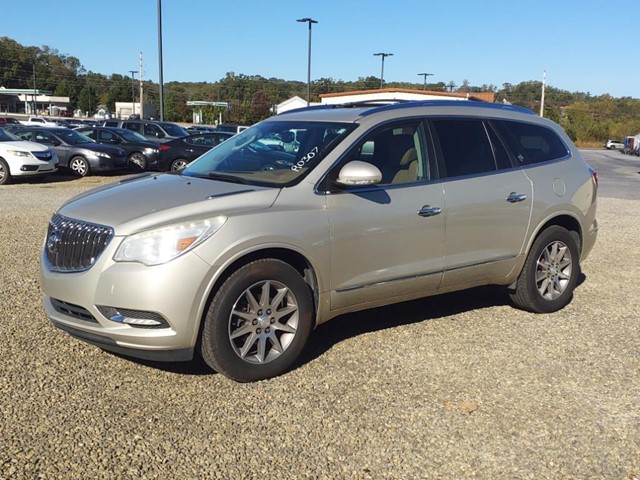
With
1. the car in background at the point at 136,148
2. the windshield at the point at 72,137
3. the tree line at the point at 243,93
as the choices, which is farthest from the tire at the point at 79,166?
the tree line at the point at 243,93

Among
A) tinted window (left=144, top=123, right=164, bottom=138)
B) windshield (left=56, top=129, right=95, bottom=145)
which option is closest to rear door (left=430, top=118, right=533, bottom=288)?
windshield (left=56, top=129, right=95, bottom=145)

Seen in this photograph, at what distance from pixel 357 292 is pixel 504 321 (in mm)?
1720

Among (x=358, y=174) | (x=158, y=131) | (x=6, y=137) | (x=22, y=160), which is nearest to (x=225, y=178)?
(x=358, y=174)

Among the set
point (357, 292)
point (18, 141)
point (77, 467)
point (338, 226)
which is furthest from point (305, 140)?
point (18, 141)

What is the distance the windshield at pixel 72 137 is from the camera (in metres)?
19.7

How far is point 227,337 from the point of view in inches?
161

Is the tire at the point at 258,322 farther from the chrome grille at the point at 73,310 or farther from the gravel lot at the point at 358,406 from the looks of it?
the chrome grille at the point at 73,310

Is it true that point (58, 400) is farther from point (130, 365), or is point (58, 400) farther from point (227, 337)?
point (227, 337)

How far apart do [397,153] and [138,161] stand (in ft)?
55.0

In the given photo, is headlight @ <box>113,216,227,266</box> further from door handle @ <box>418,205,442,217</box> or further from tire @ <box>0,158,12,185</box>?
tire @ <box>0,158,12,185</box>

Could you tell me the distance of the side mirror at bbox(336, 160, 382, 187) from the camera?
4.46 m

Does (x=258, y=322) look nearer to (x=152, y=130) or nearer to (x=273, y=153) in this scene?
(x=273, y=153)

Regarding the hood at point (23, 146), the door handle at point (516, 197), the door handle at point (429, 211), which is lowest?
the hood at point (23, 146)

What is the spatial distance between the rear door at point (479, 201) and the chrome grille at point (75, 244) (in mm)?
2562
